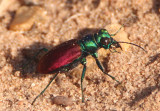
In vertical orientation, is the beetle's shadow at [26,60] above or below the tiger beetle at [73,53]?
above

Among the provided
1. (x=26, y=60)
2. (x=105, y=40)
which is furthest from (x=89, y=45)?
(x=26, y=60)

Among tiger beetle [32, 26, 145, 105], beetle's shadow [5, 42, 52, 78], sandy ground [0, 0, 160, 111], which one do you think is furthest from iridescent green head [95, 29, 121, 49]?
beetle's shadow [5, 42, 52, 78]

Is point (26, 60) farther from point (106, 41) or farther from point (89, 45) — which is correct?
point (106, 41)

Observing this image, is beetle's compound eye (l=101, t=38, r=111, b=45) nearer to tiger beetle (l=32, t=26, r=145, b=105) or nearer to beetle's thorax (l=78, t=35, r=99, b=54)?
tiger beetle (l=32, t=26, r=145, b=105)

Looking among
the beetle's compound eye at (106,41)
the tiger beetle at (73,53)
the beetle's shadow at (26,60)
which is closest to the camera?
the tiger beetle at (73,53)

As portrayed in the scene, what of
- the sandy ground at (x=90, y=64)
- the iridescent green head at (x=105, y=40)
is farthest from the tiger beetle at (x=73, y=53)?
the sandy ground at (x=90, y=64)

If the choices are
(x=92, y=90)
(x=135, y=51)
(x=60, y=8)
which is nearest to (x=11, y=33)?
(x=60, y=8)

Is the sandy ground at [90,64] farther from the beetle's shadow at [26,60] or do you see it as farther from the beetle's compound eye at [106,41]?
the beetle's compound eye at [106,41]

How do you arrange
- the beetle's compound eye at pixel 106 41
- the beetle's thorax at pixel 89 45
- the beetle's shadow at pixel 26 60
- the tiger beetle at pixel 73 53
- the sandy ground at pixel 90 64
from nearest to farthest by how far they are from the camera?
the sandy ground at pixel 90 64 → the tiger beetle at pixel 73 53 → the beetle's compound eye at pixel 106 41 → the beetle's thorax at pixel 89 45 → the beetle's shadow at pixel 26 60
